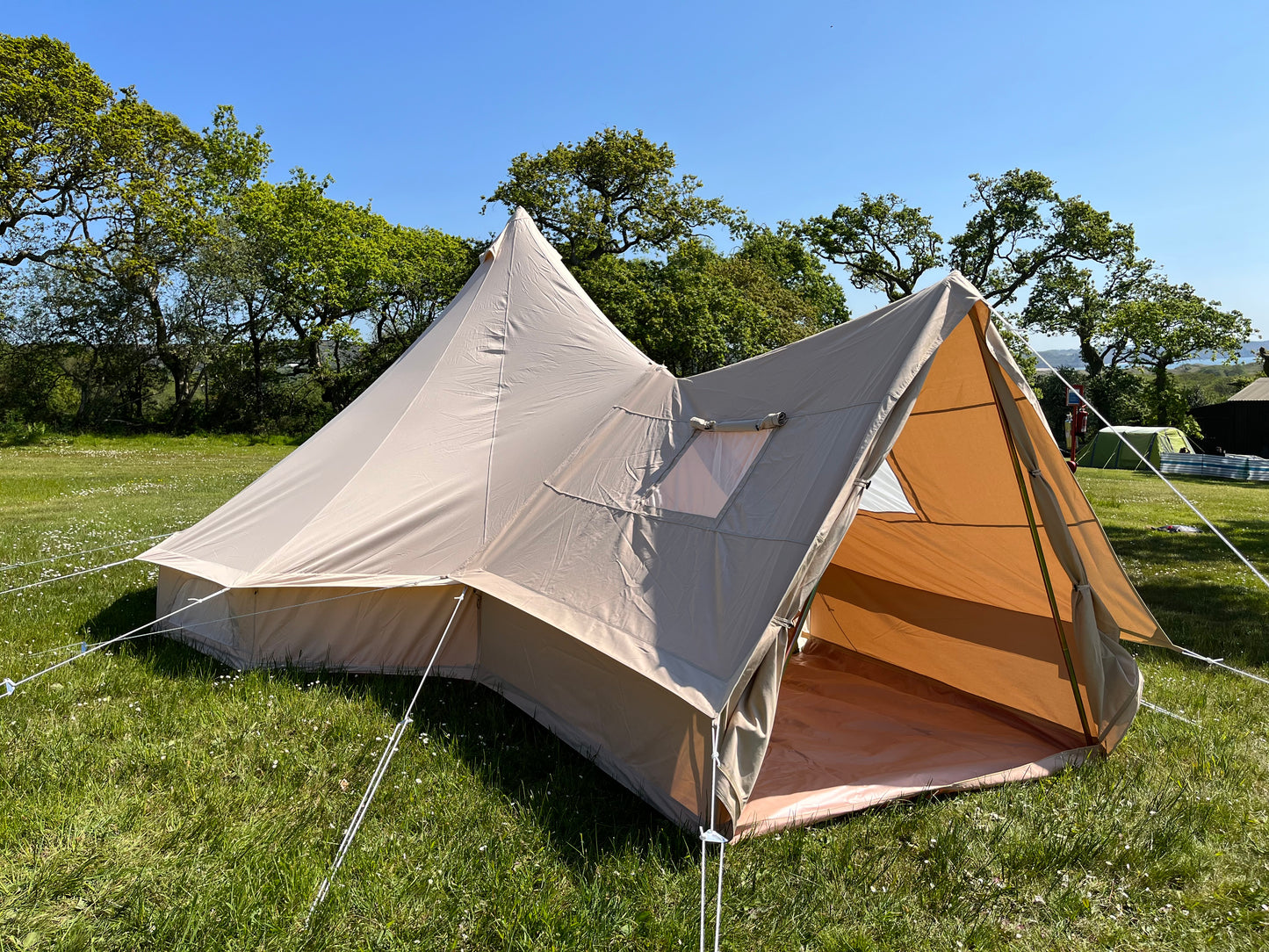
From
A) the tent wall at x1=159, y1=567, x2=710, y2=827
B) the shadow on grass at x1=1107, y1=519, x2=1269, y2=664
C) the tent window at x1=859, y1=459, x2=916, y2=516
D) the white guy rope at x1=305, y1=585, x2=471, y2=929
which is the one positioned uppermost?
the tent window at x1=859, y1=459, x2=916, y2=516

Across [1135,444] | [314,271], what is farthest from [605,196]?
[1135,444]

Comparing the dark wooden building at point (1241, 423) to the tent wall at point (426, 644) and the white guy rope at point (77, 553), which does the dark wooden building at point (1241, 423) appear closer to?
the tent wall at point (426, 644)

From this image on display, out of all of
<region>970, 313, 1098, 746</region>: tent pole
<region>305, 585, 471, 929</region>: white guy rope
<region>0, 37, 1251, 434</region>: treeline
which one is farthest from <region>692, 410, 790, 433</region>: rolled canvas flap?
<region>0, 37, 1251, 434</region>: treeline

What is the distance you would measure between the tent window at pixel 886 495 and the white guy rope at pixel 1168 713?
1.59 meters

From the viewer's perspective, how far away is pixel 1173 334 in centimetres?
2722

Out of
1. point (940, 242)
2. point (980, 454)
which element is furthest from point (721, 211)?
point (980, 454)

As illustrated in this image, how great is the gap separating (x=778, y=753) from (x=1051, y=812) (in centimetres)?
112

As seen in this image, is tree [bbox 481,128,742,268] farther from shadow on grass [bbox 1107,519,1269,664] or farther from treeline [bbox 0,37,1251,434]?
shadow on grass [bbox 1107,519,1269,664]

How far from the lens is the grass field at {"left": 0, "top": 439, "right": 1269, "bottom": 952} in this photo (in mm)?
2438

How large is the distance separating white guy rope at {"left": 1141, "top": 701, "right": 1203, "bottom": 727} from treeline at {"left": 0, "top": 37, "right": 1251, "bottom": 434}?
19326mm

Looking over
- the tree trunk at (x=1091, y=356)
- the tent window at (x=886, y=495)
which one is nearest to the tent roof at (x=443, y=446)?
the tent window at (x=886, y=495)

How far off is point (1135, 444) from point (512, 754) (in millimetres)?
27875

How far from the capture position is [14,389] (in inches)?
968

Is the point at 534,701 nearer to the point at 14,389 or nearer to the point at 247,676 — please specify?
the point at 247,676
